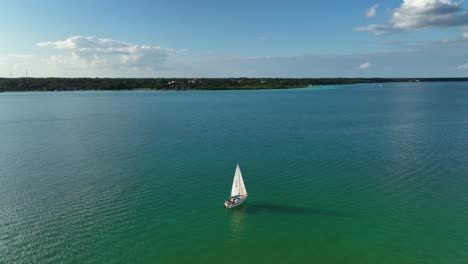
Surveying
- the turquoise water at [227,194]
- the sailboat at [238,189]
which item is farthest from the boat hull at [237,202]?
the turquoise water at [227,194]

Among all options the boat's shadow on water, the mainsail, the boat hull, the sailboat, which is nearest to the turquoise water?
the boat's shadow on water

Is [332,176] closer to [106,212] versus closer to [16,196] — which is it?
[106,212]

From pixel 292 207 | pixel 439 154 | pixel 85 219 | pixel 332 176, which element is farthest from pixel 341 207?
pixel 439 154

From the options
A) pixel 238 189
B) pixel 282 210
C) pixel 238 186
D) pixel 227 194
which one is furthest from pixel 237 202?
pixel 282 210

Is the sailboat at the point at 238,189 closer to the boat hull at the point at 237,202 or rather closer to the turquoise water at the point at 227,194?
the boat hull at the point at 237,202

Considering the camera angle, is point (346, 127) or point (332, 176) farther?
point (346, 127)

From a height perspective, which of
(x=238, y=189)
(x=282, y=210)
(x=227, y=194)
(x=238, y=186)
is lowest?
(x=282, y=210)

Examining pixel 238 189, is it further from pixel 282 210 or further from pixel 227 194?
pixel 282 210

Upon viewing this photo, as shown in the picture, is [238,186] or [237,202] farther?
[238,186]
